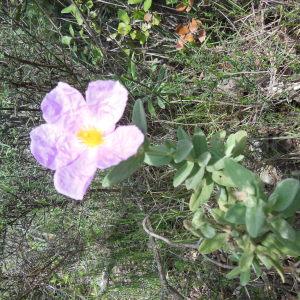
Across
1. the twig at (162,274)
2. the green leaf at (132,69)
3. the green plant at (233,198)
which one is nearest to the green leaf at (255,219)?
the green plant at (233,198)

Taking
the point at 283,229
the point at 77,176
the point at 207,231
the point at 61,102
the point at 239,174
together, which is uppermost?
the point at 61,102

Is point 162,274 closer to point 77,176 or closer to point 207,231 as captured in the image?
point 207,231

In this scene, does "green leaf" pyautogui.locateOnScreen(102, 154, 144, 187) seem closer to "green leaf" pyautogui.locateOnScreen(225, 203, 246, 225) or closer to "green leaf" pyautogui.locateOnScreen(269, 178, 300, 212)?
"green leaf" pyautogui.locateOnScreen(225, 203, 246, 225)

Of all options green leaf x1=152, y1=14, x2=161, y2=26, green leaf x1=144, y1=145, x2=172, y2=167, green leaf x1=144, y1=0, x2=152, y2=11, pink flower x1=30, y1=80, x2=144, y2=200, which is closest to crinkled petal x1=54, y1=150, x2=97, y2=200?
pink flower x1=30, y1=80, x2=144, y2=200

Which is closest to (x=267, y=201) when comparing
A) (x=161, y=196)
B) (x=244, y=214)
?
(x=244, y=214)

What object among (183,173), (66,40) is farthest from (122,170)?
(66,40)
